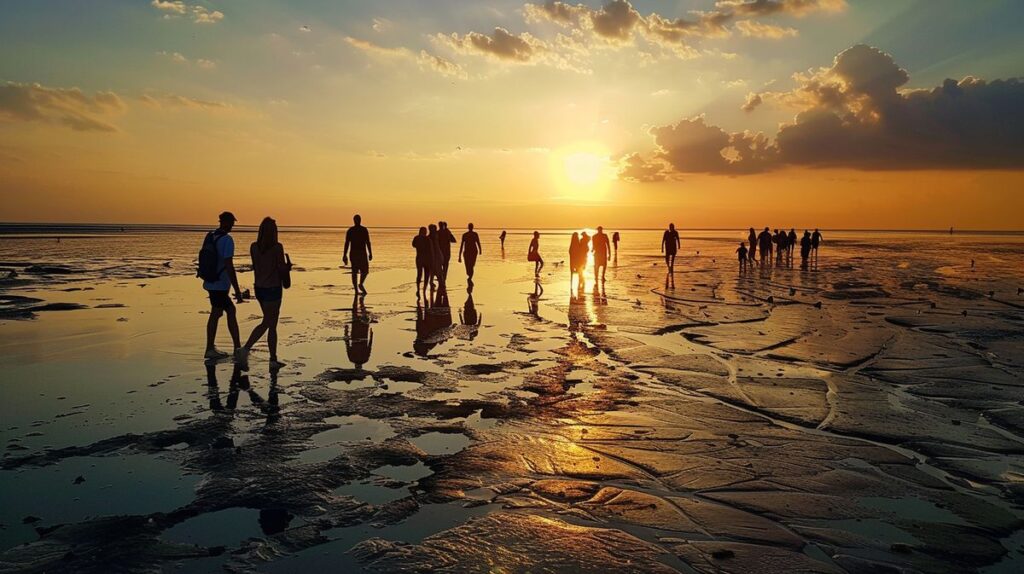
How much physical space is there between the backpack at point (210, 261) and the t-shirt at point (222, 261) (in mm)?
35

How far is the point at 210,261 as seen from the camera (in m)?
9.55

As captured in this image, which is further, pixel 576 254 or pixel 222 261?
pixel 576 254

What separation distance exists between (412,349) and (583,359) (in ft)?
10.7

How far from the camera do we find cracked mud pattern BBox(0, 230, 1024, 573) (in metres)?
3.95

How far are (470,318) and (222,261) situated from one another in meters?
6.50

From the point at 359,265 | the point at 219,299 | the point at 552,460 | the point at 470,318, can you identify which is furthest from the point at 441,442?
the point at 359,265

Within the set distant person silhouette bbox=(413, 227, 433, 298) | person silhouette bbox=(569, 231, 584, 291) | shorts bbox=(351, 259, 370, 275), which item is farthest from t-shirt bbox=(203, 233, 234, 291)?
person silhouette bbox=(569, 231, 584, 291)

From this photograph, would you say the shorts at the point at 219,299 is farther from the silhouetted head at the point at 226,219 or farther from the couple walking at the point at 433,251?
the couple walking at the point at 433,251

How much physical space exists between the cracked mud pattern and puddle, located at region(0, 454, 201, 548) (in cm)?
3

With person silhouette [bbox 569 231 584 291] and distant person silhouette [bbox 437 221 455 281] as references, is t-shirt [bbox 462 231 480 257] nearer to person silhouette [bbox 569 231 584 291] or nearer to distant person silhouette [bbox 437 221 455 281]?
distant person silhouette [bbox 437 221 455 281]

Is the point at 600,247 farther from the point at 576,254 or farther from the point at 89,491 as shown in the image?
the point at 89,491

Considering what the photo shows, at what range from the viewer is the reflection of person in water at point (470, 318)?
41.7 ft

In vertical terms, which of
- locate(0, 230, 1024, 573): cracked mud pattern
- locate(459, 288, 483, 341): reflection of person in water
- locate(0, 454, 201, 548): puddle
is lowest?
locate(0, 230, 1024, 573): cracked mud pattern

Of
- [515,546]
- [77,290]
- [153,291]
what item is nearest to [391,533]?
[515,546]
